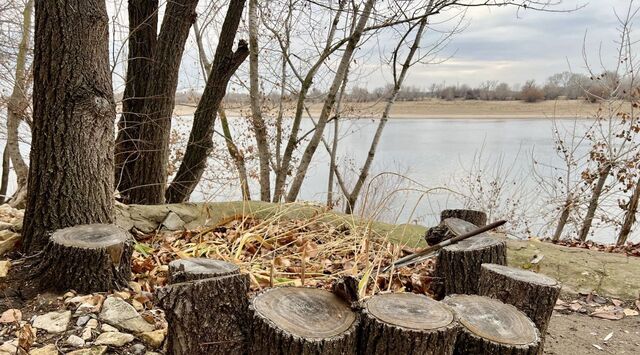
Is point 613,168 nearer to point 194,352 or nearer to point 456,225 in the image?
point 456,225

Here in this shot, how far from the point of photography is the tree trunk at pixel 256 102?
21.0 feet

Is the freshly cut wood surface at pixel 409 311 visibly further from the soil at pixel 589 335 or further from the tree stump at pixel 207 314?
the soil at pixel 589 335

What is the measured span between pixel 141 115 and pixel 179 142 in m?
4.43

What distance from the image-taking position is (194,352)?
1.85 meters

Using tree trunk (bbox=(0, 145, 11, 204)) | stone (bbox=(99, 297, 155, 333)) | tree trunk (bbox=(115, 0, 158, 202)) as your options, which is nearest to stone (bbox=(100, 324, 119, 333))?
stone (bbox=(99, 297, 155, 333))

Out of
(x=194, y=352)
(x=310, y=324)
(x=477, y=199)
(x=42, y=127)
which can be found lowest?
(x=477, y=199)

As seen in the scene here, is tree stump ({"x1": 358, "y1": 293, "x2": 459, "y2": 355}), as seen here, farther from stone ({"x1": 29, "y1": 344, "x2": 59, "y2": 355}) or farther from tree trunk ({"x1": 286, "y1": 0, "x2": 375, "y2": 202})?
tree trunk ({"x1": 286, "y1": 0, "x2": 375, "y2": 202})

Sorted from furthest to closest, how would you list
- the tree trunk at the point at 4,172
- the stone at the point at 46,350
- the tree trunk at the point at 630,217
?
the tree trunk at the point at 4,172 → the tree trunk at the point at 630,217 → the stone at the point at 46,350

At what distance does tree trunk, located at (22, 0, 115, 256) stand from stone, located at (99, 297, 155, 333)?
30.3 inches

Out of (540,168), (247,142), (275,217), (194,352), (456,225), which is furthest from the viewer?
(247,142)

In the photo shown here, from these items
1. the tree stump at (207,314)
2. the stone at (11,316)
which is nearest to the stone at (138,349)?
the tree stump at (207,314)

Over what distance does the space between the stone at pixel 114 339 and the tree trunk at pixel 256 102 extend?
17.1 ft

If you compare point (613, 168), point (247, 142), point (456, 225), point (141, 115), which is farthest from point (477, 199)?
point (141, 115)

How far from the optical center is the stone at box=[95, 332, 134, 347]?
1.98 meters
